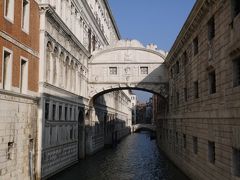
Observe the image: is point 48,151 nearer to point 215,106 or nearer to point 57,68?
point 57,68

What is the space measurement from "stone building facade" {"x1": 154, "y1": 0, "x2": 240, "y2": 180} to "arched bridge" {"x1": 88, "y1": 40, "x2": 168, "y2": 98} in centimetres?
650

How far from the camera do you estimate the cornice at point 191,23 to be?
14.2 m

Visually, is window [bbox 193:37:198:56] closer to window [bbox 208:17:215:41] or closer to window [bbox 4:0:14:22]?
window [bbox 208:17:215:41]

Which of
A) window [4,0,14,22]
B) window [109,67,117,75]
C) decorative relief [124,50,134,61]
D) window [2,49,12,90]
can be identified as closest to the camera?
window [2,49,12,90]

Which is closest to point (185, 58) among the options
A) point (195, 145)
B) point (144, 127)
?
point (195, 145)

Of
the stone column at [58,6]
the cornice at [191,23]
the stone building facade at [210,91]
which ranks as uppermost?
the stone column at [58,6]

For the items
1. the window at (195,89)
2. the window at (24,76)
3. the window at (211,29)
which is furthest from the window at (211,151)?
the window at (24,76)

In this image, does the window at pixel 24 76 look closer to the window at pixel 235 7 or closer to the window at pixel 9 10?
the window at pixel 9 10

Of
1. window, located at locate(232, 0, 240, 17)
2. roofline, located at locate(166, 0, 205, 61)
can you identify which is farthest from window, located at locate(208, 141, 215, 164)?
roofline, located at locate(166, 0, 205, 61)

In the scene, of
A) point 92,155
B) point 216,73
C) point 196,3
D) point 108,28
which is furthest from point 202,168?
point 108,28

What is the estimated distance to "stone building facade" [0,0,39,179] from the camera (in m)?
12.4

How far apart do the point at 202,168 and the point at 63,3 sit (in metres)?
12.6

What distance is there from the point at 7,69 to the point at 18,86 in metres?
1.08

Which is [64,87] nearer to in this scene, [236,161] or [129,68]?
[129,68]
